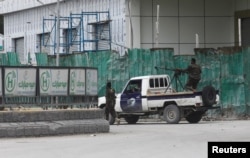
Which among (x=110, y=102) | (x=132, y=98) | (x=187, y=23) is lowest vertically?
(x=110, y=102)

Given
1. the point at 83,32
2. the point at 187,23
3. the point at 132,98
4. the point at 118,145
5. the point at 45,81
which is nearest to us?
the point at 118,145

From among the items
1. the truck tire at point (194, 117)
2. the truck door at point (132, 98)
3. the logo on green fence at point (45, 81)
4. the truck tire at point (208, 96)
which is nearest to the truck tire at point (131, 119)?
the truck door at point (132, 98)

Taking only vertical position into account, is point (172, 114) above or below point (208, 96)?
below

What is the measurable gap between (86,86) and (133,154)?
Answer: 7275 millimetres

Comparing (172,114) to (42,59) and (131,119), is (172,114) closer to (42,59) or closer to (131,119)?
(131,119)

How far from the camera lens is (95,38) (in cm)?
4084

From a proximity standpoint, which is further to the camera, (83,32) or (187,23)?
(83,32)

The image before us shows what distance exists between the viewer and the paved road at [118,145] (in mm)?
13414

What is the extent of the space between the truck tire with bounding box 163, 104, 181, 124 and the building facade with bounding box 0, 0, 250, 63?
430 inches

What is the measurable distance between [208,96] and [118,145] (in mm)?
10244

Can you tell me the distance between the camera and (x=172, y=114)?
83.8 ft

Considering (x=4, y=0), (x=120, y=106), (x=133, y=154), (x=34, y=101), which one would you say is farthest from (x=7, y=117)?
(x=4, y=0)

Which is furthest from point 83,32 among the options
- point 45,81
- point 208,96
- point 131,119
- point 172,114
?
point 45,81

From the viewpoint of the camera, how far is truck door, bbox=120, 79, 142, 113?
26.1 metres
